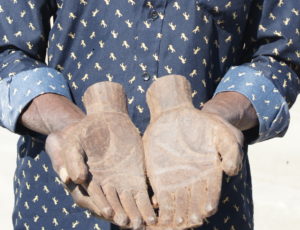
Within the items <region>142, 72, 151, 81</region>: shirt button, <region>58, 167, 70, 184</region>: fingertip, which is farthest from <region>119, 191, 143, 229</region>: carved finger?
<region>142, 72, 151, 81</region>: shirt button

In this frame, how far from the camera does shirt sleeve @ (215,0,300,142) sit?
1.99 m

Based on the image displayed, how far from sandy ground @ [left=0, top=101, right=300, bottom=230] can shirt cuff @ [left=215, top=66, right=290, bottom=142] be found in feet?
6.79

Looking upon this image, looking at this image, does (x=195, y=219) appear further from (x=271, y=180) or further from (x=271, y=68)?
(x=271, y=180)

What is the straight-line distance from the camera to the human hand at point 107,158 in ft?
5.52

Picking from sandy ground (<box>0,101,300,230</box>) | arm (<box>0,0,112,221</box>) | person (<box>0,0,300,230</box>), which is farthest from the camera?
sandy ground (<box>0,101,300,230</box>)

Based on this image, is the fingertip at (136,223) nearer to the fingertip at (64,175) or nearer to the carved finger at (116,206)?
the carved finger at (116,206)

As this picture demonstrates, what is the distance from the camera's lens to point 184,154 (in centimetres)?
179

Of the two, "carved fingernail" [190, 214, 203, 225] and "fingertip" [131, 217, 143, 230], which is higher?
"carved fingernail" [190, 214, 203, 225]

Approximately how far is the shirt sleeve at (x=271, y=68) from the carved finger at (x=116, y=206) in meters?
0.40

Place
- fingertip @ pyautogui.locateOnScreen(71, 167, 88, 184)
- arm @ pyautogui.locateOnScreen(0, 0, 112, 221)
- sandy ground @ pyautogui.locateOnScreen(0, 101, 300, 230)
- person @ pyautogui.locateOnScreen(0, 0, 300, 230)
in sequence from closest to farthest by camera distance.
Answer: fingertip @ pyautogui.locateOnScreen(71, 167, 88, 184) < person @ pyautogui.locateOnScreen(0, 0, 300, 230) < arm @ pyautogui.locateOnScreen(0, 0, 112, 221) < sandy ground @ pyautogui.locateOnScreen(0, 101, 300, 230)

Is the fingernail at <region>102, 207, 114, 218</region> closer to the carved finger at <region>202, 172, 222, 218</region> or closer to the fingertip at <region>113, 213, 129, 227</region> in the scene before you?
the fingertip at <region>113, 213, 129, 227</region>

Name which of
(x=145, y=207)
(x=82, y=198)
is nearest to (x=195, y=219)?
(x=145, y=207)

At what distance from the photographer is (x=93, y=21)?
1.99 meters

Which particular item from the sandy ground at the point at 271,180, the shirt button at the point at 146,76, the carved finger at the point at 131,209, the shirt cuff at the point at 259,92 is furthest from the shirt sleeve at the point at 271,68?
the sandy ground at the point at 271,180
